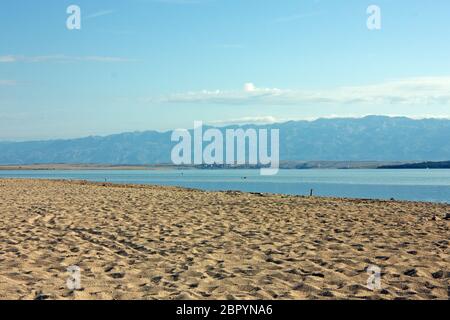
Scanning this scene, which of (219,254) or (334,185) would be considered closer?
(219,254)

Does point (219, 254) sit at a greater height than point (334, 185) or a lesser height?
greater

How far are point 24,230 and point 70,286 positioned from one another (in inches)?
219

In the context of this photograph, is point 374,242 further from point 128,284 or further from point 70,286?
point 70,286

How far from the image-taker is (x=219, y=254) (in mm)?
9930

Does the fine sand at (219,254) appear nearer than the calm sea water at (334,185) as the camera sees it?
Yes

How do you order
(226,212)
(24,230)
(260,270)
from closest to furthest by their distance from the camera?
(260,270)
(24,230)
(226,212)

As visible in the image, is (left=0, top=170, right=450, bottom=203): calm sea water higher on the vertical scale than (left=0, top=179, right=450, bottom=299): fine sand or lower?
lower

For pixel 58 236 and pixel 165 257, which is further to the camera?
pixel 58 236

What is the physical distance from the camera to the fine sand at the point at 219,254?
741cm

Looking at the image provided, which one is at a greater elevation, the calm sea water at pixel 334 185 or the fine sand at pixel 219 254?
the fine sand at pixel 219 254

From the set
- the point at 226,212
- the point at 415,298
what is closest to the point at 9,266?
the point at 415,298

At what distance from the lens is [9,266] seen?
8734mm

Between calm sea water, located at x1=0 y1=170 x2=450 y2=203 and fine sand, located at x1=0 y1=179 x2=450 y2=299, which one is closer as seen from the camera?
fine sand, located at x1=0 y1=179 x2=450 y2=299

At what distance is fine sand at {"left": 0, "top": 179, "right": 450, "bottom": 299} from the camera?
741cm
